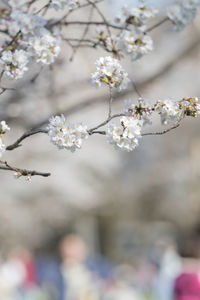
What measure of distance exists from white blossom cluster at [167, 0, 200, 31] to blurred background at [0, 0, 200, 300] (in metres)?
0.28

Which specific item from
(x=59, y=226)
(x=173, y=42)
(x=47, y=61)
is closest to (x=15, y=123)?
(x=47, y=61)

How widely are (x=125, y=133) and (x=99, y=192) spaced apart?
13.0 meters

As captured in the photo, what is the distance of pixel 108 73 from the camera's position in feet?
7.70

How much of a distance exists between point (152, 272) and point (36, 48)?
20.0 ft

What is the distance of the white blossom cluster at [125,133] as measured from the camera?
2.25m

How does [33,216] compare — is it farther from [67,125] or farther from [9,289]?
[67,125]

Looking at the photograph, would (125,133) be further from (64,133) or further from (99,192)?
(99,192)

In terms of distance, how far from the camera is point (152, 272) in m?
8.30

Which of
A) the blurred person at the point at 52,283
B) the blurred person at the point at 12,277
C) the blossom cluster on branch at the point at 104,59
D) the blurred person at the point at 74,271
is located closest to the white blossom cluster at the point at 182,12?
the blossom cluster on branch at the point at 104,59

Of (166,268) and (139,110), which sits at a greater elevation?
(166,268)

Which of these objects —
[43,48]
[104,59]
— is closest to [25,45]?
[43,48]

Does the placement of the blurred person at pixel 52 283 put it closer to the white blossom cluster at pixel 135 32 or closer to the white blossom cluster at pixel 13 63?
the white blossom cluster at pixel 135 32

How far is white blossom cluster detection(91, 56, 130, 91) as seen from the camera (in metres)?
2.34

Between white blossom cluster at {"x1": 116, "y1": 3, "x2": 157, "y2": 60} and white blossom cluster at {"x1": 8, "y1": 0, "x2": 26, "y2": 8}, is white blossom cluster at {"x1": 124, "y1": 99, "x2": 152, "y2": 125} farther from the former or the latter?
white blossom cluster at {"x1": 8, "y1": 0, "x2": 26, "y2": 8}
